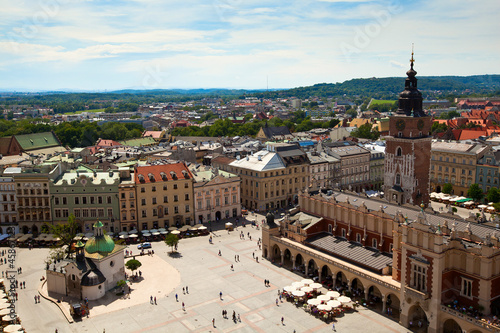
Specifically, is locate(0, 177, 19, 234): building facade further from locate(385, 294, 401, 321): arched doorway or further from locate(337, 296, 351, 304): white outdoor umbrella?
locate(385, 294, 401, 321): arched doorway

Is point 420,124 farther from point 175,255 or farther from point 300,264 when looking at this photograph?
point 175,255

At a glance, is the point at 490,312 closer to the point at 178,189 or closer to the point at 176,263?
the point at 176,263

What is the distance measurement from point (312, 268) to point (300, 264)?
158 inches

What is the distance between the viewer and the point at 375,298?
65.3 m

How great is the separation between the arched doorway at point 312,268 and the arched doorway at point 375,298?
10.7 m

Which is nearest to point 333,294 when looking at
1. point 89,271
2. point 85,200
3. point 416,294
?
point 416,294

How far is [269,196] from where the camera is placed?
117 metres

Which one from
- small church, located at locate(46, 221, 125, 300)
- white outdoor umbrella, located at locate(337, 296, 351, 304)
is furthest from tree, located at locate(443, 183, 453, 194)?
small church, located at locate(46, 221, 125, 300)

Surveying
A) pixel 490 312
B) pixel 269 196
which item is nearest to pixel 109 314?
pixel 490 312

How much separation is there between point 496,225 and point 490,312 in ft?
40.6

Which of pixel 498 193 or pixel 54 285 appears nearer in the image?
pixel 54 285

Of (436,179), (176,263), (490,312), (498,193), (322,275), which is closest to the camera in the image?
(490,312)

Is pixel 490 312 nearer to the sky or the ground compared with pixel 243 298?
nearer to the sky

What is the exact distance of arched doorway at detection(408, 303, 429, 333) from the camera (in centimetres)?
5716
